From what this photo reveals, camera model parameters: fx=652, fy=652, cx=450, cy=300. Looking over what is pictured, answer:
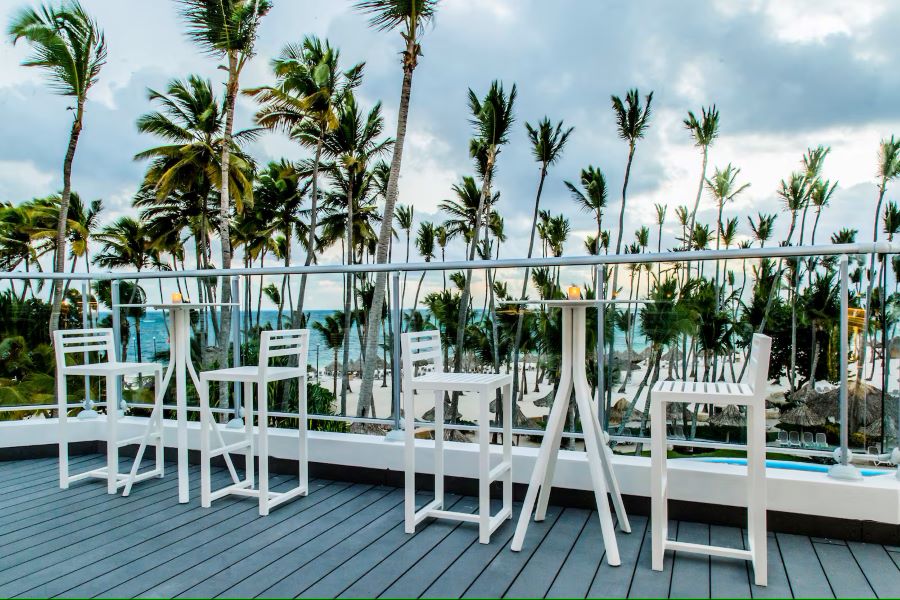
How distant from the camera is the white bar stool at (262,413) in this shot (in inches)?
117

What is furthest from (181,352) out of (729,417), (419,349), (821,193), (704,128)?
(704,128)

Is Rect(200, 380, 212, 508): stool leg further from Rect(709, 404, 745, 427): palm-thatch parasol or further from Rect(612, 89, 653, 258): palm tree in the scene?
Rect(612, 89, 653, 258): palm tree

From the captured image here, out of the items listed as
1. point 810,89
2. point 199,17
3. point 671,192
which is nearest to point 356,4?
point 199,17

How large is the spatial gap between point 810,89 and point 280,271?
124ft

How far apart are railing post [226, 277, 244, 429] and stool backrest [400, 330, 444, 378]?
126 cm

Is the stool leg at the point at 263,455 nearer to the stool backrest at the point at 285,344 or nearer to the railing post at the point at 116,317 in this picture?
Answer: the stool backrest at the point at 285,344

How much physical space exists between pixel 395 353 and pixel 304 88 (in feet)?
63.2

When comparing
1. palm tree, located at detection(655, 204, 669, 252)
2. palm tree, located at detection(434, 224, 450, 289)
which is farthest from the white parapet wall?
palm tree, located at detection(655, 204, 669, 252)

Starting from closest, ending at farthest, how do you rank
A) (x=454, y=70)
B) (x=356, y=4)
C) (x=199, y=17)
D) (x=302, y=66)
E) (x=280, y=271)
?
1. (x=280, y=271)
2. (x=356, y=4)
3. (x=199, y=17)
4. (x=302, y=66)
5. (x=454, y=70)

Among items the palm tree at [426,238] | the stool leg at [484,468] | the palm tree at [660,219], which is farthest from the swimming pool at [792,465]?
the palm tree at [660,219]

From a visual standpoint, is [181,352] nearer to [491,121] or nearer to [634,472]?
[634,472]

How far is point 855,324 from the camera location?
8.63 feet

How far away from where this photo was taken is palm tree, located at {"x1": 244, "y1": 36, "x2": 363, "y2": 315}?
2080 centimetres

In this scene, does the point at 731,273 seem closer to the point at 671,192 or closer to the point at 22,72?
the point at 22,72
